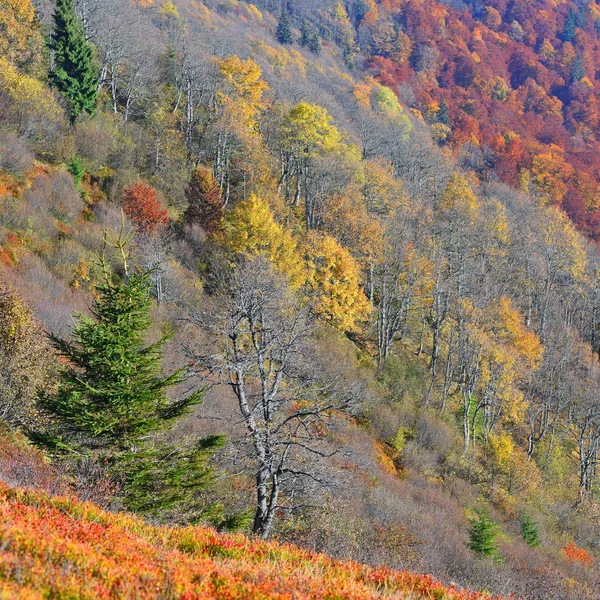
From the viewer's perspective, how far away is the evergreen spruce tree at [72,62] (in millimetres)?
36094

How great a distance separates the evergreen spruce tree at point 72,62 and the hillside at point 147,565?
36936 millimetres

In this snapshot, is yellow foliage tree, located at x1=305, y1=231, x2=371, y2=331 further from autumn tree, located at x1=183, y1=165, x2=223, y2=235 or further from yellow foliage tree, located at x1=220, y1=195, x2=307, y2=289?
autumn tree, located at x1=183, y1=165, x2=223, y2=235

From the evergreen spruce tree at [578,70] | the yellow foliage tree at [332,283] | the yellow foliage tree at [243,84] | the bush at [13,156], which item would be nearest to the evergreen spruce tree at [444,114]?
the evergreen spruce tree at [578,70]

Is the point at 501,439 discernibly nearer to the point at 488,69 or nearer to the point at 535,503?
the point at 535,503

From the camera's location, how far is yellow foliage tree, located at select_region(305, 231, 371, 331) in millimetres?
33188

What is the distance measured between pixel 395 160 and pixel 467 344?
3859 centimetres

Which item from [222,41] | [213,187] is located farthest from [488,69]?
[213,187]

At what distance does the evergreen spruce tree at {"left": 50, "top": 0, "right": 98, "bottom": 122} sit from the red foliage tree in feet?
30.3

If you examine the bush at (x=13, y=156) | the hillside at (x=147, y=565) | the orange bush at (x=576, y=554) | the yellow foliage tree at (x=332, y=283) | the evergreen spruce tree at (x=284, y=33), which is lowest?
the orange bush at (x=576, y=554)

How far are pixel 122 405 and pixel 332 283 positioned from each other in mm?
24182

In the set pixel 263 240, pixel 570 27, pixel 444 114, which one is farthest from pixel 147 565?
pixel 570 27

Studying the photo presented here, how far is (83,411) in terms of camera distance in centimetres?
1059

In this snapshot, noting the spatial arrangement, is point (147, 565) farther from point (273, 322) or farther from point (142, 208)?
point (142, 208)

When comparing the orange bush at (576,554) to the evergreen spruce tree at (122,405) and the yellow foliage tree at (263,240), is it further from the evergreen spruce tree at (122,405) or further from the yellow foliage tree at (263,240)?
the evergreen spruce tree at (122,405)
